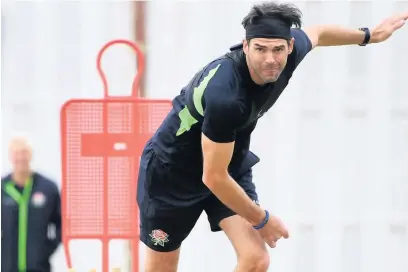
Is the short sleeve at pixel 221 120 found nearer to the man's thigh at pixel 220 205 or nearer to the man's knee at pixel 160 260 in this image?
the man's thigh at pixel 220 205

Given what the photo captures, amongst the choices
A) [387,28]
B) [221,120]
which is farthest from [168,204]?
[387,28]

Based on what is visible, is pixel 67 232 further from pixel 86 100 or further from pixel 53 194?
pixel 86 100

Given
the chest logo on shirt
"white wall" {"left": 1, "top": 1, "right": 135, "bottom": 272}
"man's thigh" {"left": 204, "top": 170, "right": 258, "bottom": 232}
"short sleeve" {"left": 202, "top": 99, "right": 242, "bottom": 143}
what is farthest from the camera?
"white wall" {"left": 1, "top": 1, "right": 135, "bottom": 272}

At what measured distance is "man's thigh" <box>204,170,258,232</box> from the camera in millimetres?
3602

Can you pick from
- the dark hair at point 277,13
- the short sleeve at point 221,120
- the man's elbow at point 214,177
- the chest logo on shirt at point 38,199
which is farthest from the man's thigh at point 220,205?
the chest logo on shirt at point 38,199

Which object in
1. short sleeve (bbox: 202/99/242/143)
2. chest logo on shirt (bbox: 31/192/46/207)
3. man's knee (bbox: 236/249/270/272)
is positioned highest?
short sleeve (bbox: 202/99/242/143)

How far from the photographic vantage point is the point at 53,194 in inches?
190

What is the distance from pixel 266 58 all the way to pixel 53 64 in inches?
84.0

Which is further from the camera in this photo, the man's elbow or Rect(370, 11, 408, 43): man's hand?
Rect(370, 11, 408, 43): man's hand

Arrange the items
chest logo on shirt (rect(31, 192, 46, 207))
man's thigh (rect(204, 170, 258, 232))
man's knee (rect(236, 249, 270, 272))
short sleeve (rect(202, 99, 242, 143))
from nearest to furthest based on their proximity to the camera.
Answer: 1. short sleeve (rect(202, 99, 242, 143))
2. man's knee (rect(236, 249, 270, 272))
3. man's thigh (rect(204, 170, 258, 232))
4. chest logo on shirt (rect(31, 192, 46, 207))

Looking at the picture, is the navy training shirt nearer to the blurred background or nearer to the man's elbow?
the man's elbow

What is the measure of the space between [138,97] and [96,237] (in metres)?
0.73

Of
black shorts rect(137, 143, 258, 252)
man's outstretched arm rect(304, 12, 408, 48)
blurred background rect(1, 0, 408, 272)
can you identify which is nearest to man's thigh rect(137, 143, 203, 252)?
black shorts rect(137, 143, 258, 252)

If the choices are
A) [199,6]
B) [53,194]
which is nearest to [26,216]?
[53,194]
